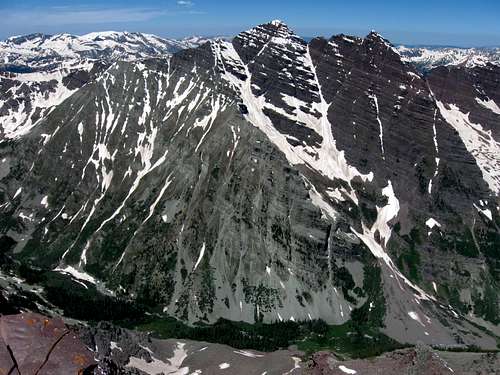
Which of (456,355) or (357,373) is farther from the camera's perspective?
(456,355)

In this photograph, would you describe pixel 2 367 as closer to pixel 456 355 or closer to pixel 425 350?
pixel 425 350

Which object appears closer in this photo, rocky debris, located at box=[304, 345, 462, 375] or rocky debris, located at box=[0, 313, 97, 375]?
rocky debris, located at box=[0, 313, 97, 375]

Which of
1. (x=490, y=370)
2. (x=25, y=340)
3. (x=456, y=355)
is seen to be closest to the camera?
(x=25, y=340)

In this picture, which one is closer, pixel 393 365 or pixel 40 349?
pixel 40 349

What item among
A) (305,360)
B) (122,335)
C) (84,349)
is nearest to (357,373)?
(305,360)

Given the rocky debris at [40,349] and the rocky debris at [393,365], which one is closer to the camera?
the rocky debris at [40,349]

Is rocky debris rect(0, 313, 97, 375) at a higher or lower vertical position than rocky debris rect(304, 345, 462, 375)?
higher

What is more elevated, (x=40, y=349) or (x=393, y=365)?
(x=40, y=349)

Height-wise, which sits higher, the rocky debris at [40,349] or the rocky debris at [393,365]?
the rocky debris at [40,349]
